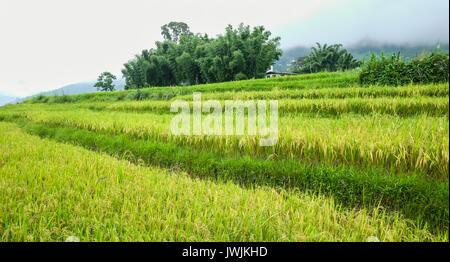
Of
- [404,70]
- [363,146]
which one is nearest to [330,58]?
[404,70]

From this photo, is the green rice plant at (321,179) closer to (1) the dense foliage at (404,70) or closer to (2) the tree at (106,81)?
(1) the dense foliage at (404,70)

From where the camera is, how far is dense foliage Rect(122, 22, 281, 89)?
941 inches

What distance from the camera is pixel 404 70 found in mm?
8258

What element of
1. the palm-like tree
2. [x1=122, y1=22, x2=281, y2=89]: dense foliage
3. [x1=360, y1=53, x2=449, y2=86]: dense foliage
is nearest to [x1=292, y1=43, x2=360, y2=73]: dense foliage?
the palm-like tree

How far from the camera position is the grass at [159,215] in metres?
1.48

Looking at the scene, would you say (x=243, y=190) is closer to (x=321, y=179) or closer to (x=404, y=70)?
(x=321, y=179)

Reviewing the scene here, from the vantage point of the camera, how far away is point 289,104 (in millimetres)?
6762

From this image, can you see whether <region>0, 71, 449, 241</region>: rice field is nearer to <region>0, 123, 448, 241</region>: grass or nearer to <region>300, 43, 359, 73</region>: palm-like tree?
<region>0, 123, 448, 241</region>: grass

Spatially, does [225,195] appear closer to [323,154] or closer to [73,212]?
[73,212]

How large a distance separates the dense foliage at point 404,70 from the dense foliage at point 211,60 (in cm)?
1459

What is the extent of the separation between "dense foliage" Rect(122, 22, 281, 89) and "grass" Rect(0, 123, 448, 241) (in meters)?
21.4

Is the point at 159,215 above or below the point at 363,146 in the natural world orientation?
below

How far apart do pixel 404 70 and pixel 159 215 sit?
33.2ft
